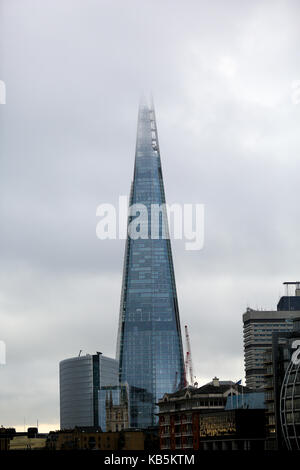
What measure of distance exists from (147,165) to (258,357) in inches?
1783

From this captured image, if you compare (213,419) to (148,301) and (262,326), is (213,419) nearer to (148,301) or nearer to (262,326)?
(148,301)

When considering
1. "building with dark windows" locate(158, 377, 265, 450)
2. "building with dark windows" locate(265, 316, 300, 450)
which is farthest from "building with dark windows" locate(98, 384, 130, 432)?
"building with dark windows" locate(265, 316, 300, 450)

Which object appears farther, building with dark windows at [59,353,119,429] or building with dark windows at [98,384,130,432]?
building with dark windows at [59,353,119,429]

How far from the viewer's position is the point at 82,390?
456 feet

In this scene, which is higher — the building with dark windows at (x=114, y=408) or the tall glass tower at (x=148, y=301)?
the tall glass tower at (x=148, y=301)

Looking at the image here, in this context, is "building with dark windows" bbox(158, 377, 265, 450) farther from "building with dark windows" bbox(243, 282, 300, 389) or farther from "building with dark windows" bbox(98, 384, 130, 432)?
"building with dark windows" bbox(243, 282, 300, 389)

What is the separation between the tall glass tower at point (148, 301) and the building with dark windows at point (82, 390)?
5938 mm

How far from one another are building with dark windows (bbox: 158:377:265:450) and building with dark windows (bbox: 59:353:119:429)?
153ft

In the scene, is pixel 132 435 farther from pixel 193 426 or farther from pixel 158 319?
pixel 158 319

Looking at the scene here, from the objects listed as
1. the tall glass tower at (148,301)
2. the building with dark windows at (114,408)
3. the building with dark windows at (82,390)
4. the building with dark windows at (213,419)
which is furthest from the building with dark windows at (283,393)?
the building with dark windows at (82,390)

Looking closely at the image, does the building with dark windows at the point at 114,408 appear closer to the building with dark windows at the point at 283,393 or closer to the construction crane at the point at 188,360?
the construction crane at the point at 188,360

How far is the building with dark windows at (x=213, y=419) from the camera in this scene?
67188mm

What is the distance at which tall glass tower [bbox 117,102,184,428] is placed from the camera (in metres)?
140
